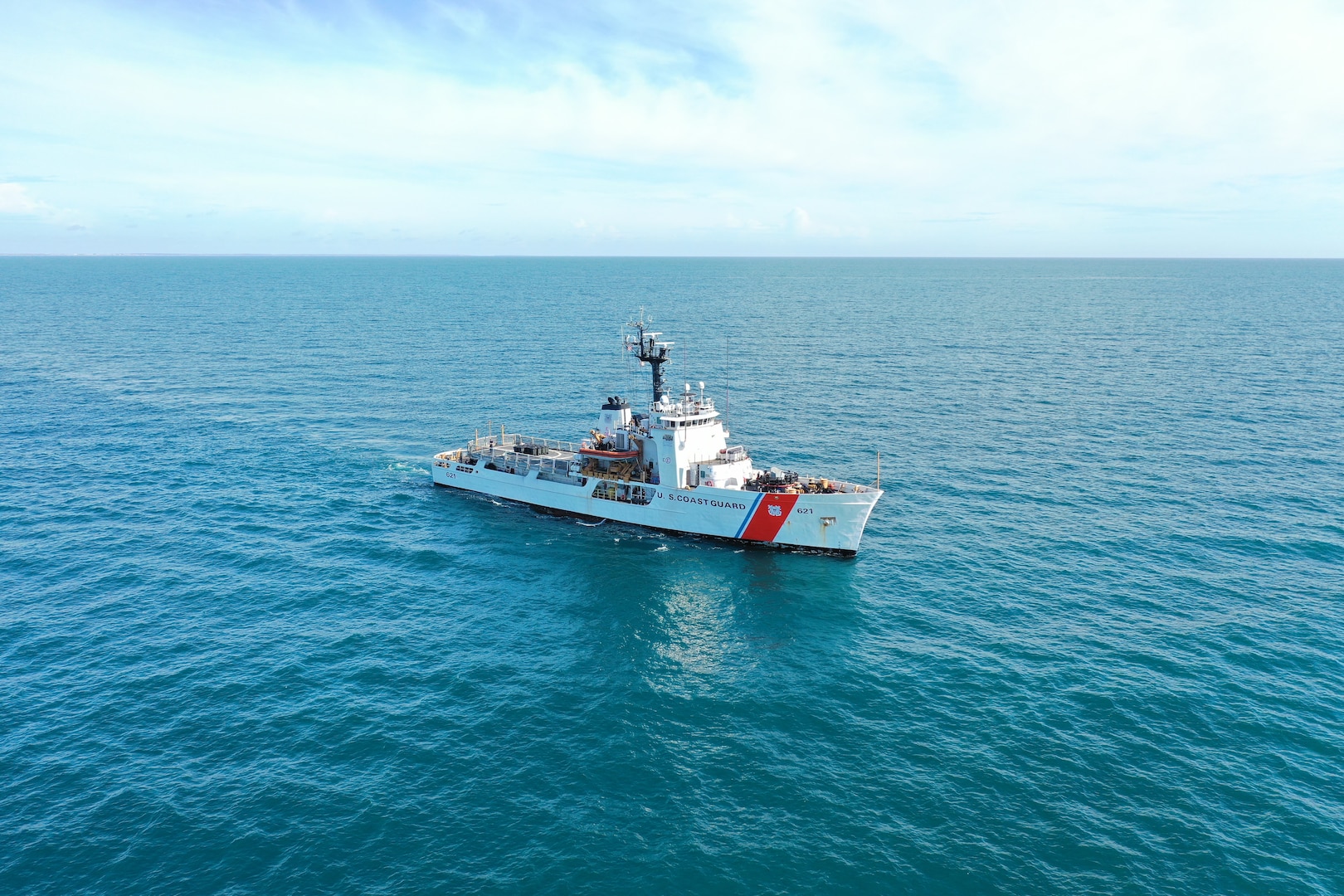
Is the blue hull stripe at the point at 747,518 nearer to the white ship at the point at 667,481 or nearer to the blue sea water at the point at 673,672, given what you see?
Result: the white ship at the point at 667,481

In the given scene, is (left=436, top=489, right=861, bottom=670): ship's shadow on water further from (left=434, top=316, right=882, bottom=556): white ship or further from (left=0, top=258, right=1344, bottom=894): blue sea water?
(left=434, top=316, right=882, bottom=556): white ship

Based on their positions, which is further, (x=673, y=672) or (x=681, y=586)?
(x=681, y=586)

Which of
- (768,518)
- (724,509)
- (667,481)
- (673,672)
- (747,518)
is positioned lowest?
(673,672)

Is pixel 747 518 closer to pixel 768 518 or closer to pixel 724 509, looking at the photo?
pixel 768 518

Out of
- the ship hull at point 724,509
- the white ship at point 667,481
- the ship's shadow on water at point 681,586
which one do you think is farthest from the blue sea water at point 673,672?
the white ship at point 667,481

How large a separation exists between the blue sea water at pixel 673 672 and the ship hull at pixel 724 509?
2407 millimetres

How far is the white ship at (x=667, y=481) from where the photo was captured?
64.6m

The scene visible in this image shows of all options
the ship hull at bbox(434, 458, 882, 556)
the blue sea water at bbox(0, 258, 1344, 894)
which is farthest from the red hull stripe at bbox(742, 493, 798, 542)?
the blue sea water at bbox(0, 258, 1344, 894)

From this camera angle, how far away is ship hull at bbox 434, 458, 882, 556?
208 feet

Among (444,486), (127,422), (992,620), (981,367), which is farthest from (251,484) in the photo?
(981,367)

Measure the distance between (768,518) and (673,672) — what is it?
825 inches

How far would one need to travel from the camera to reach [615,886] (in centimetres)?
3197

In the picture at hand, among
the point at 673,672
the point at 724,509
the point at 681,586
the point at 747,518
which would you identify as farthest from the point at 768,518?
the point at 673,672

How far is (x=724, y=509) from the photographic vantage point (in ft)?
220
